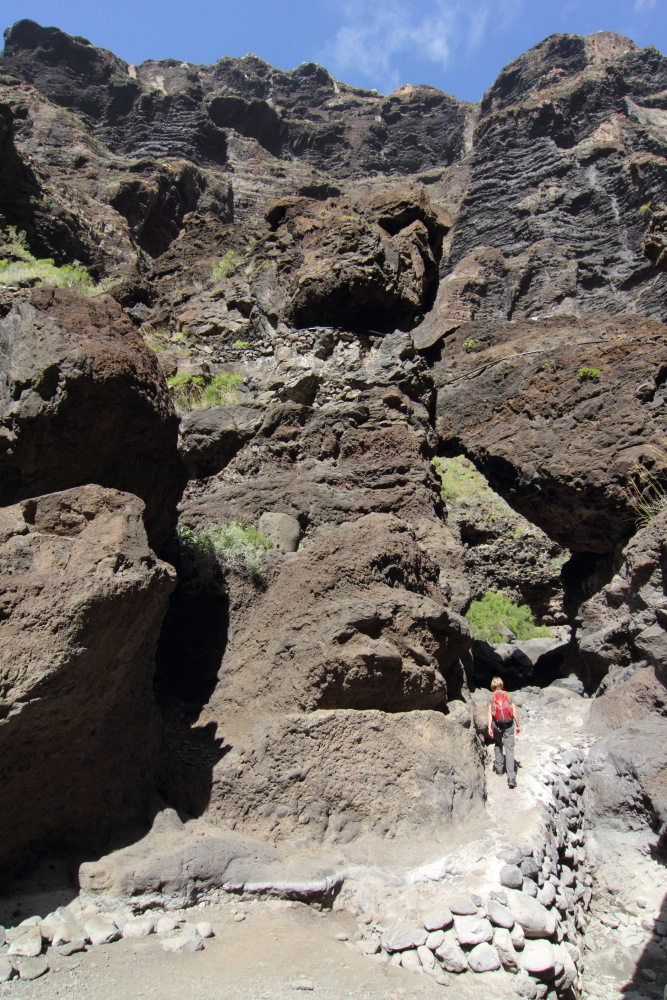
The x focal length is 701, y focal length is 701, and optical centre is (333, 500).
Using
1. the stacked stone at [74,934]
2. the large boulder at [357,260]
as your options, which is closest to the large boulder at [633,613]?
the large boulder at [357,260]

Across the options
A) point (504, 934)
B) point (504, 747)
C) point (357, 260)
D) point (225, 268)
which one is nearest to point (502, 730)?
point (504, 747)

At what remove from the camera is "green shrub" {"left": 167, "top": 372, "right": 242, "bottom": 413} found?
318 inches

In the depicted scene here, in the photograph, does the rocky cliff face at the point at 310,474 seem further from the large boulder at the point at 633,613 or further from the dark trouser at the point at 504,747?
the dark trouser at the point at 504,747

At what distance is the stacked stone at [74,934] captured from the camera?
306cm

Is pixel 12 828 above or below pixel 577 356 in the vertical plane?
below

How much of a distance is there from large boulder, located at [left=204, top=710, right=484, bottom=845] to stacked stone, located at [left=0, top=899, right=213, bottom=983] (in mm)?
963

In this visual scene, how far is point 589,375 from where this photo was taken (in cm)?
931

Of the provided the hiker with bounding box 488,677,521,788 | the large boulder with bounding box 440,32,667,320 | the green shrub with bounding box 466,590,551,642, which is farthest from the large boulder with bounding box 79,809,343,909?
the large boulder with bounding box 440,32,667,320

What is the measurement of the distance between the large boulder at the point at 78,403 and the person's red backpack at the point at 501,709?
346cm

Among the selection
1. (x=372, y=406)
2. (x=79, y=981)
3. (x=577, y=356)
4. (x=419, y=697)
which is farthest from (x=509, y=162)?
(x=79, y=981)

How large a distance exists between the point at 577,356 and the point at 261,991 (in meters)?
8.64

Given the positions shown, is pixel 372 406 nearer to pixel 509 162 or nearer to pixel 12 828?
pixel 12 828

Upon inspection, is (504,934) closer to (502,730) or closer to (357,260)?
(502,730)

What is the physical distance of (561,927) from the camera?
4.11m
